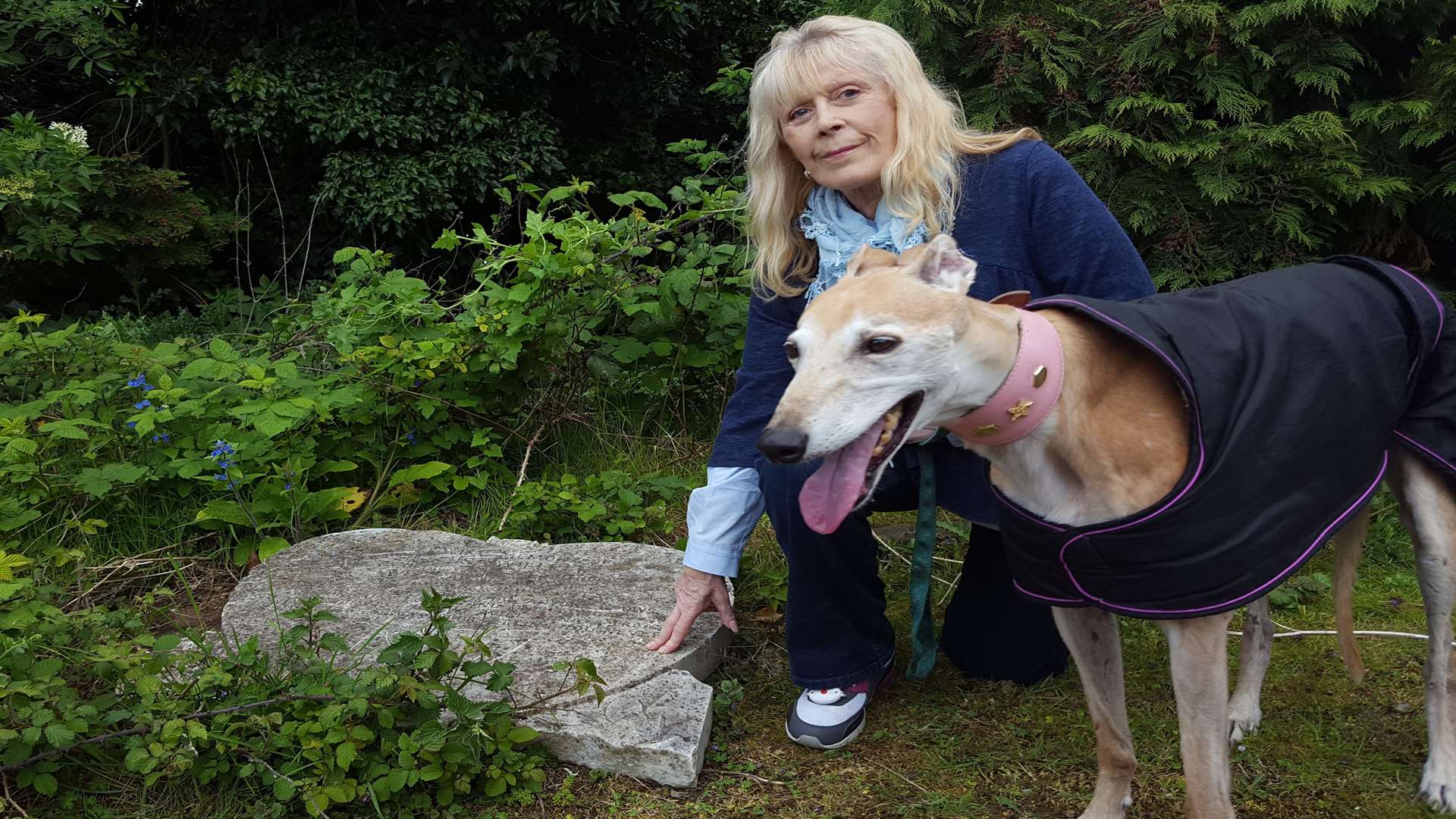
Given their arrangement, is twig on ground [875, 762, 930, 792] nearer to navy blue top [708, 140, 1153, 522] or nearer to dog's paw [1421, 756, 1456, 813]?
navy blue top [708, 140, 1153, 522]

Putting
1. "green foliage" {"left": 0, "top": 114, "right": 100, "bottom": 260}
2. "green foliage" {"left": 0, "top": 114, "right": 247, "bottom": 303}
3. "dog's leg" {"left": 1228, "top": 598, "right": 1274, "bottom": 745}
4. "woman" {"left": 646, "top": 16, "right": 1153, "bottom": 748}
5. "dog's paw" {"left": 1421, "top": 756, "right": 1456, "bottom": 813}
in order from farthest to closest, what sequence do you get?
"green foliage" {"left": 0, "top": 114, "right": 247, "bottom": 303}
"green foliage" {"left": 0, "top": 114, "right": 100, "bottom": 260}
"dog's leg" {"left": 1228, "top": 598, "right": 1274, "bottom": 745}
"woman" {"left": 646, "top": 16, "right": 1153, "bottom": 748}
"dog's paw" {"left": 1421, "top": 756, "right": 1456, "bottom": 813}

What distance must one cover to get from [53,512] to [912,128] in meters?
2.94

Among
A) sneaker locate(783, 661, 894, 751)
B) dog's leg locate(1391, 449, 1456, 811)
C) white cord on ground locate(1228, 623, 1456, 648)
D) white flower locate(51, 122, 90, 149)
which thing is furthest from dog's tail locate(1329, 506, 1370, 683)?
white flower locate(51, 122, 90, 149)

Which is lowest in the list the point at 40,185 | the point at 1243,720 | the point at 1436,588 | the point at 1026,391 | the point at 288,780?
the point at 1243,720

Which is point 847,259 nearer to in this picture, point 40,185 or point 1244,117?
point 1244,117

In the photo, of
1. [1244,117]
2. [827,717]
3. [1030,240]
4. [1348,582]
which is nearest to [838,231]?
[1030,240]

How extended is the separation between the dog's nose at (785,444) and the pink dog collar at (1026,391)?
1.18ft

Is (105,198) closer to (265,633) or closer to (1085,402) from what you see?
(265,633)

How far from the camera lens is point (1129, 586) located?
1.79 m

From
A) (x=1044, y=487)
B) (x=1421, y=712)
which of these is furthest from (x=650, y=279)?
(x=1421, y=712)

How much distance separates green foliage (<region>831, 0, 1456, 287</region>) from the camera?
371 centimetres

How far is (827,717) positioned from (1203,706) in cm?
100

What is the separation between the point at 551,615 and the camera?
2963 millimetres

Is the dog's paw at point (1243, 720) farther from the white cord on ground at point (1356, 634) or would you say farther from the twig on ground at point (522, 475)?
the twig on ground at point (522, 475)
